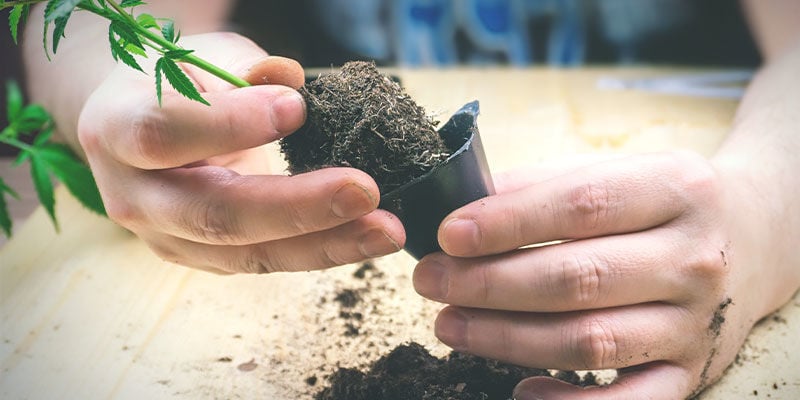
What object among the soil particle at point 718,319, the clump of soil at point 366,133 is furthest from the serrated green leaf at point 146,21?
the soil particle at point 718,319

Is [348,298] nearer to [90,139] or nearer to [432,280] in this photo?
[432,280]

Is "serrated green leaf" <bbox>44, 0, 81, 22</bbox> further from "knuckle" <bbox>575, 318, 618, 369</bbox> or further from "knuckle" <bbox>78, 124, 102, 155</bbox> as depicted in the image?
"knuckle" <bbox>575, 318, 618, 369</bbox>

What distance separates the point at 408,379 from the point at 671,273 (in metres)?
0.37

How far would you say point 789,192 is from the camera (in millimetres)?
1069

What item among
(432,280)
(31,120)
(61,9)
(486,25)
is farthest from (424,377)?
(486,25)

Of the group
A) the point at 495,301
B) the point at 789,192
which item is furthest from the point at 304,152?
the point at 789,192

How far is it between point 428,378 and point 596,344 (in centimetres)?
23

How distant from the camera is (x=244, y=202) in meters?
0.79

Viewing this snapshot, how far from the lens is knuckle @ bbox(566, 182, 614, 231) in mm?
813

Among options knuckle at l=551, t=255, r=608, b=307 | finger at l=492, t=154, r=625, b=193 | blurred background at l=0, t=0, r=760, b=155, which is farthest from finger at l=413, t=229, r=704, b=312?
blurred background at l=0, t=0, r=760, b=155

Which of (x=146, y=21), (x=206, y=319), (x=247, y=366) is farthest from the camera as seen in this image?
(x=206, y=319)

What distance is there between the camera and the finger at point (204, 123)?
0.73 meters

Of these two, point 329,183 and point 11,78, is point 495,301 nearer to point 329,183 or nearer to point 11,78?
point 329,183

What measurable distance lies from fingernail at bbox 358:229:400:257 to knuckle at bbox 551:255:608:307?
0.20 metres
